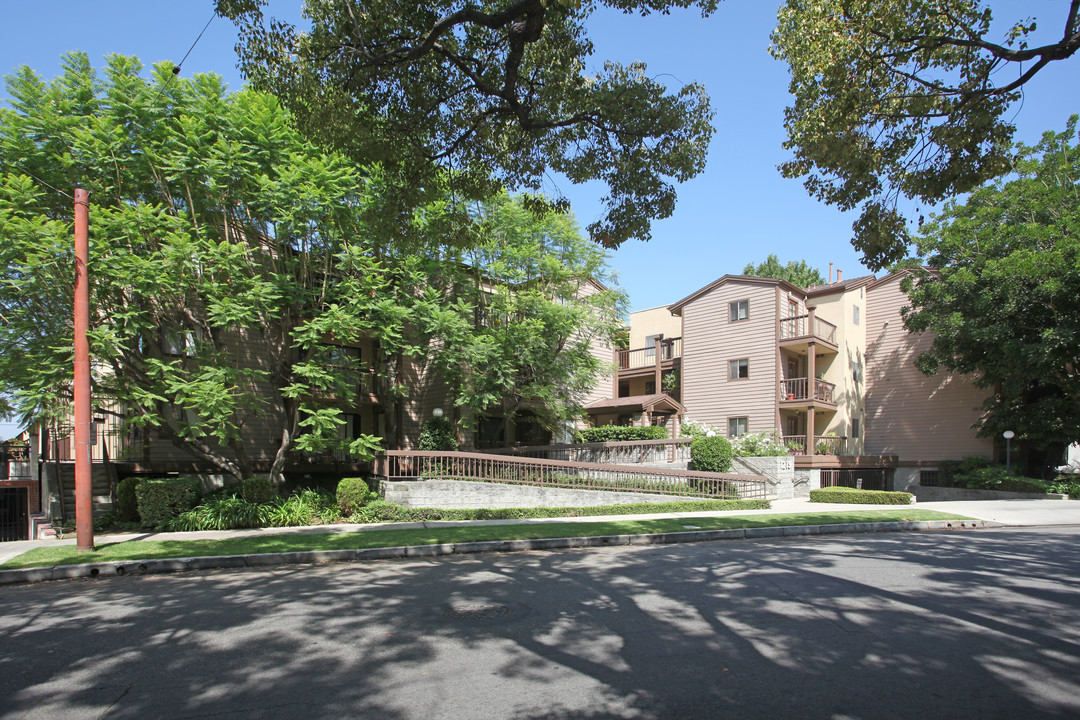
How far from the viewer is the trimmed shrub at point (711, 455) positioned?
79.2ft

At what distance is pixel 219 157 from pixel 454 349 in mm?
8383

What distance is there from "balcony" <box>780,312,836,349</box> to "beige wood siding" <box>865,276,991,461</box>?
3304 millimetres

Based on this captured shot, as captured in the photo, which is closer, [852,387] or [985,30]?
[985,30]

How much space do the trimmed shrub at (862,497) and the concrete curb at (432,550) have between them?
625 cm

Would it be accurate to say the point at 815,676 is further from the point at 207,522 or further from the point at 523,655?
the point at 207,522

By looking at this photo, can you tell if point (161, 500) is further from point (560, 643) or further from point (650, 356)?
point (650, 356)

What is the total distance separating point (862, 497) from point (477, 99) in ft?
61.2

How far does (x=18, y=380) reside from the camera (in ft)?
47.6

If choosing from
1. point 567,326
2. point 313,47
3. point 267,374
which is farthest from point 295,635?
point 567,326

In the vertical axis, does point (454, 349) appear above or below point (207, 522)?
above

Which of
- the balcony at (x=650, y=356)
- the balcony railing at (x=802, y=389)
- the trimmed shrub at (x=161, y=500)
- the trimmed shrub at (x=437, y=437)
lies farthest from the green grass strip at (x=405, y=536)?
the balcony at (x=650, y=356)

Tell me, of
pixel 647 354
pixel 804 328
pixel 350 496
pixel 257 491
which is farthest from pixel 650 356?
pixel 257 491

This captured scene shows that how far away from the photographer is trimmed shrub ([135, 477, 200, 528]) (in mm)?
15625

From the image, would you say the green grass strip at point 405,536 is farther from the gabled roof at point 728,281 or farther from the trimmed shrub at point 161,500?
the gabled roof at point 728,281
